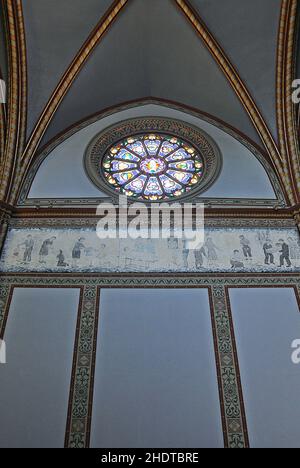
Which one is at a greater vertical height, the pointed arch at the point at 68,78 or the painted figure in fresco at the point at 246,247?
the pointed arch at the point at 68,78

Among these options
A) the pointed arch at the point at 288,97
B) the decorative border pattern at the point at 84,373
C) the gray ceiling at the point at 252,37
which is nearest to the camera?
the decorative border pattern at the point at 84,373

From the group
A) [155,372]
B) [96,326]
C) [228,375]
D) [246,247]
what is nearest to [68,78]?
[246,247]

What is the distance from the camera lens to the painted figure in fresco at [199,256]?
836 cm

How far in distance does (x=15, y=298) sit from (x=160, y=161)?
4679 millimetres

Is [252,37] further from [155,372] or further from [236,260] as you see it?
[155,372]

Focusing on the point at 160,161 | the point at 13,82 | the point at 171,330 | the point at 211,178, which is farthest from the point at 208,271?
the point at 13,82

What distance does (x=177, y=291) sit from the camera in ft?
26.1

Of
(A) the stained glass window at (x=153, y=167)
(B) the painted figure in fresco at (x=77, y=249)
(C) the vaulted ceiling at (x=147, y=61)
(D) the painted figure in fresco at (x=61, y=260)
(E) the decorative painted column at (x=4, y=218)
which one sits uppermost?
(C) the vaulted ceiling at (x=147, y=61)

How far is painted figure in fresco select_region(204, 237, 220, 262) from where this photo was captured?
8502mm

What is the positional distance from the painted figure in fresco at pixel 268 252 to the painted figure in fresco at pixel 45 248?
3.77 meters

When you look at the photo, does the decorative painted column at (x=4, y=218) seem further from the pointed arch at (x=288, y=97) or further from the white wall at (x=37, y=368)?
the pointed arch at (x=288, y=97)

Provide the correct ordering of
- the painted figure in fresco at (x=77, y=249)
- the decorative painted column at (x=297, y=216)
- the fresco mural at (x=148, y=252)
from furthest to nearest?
the decorative painted column at (x=297, y=216), the painted figure in fresco at (x=77, y=249), the fresco mural at (x=148, y=252)

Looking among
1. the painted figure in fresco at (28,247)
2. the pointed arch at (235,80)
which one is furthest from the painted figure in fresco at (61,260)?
the pointed arch at (235,80)
